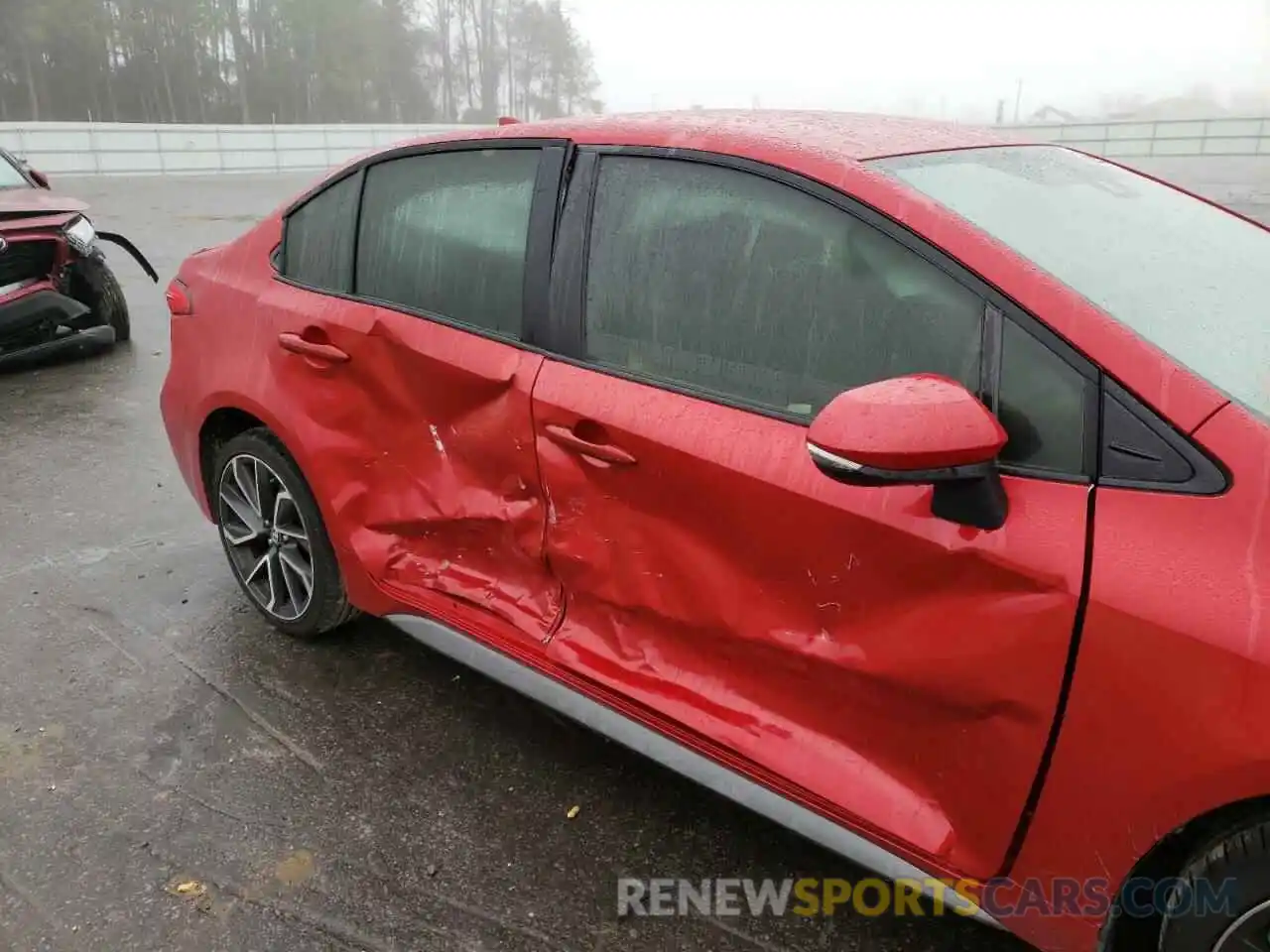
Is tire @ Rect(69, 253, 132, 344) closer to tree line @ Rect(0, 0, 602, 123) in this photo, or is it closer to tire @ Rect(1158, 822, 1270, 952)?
tire @ Rect(1158, 822, 1270, 952)

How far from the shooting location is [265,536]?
3.21m

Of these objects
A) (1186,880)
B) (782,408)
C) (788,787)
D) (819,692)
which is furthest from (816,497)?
(1186,880)

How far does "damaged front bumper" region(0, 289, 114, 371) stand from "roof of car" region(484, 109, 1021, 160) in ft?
17.2

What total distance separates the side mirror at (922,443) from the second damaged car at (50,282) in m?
6.46

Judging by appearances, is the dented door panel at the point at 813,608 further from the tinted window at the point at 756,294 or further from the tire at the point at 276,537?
the tire at the point at 276,537

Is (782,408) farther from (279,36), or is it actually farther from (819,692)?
(279,36)

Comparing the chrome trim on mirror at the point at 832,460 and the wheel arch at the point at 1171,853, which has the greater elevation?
the chrome trim on mirror at the point at 832,460

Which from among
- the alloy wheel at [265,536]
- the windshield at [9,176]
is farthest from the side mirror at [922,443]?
the windshield at [9,176]

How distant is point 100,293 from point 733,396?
262 inches

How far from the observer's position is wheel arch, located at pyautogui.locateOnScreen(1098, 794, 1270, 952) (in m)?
1.41

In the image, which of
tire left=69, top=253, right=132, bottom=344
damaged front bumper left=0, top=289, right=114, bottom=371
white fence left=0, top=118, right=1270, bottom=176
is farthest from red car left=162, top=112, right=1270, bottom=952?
white fence left=0, top=118, right=1270, bottom=176

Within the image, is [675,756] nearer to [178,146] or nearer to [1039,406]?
[1039,406]

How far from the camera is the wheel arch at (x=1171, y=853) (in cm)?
141

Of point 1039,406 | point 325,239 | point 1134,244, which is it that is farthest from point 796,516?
point 325,239
